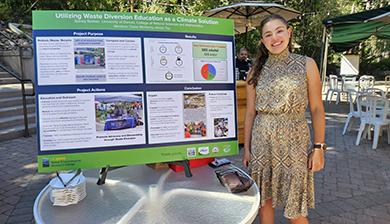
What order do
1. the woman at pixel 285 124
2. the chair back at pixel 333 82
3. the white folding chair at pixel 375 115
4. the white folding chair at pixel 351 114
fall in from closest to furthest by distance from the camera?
the woman at pixel 285 124
the white folding chair at pixel 375 115
the white folding chair at pixel 351 114
the chair back at pixel 333 82

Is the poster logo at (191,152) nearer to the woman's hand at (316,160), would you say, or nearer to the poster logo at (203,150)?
the poster logo at (203,150)

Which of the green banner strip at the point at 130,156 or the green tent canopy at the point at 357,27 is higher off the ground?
the green tent canopy at the point at 357,27

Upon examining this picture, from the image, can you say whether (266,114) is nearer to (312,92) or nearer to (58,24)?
(312,92)

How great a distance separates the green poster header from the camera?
4.33ft

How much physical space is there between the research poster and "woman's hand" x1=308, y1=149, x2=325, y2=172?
0.50 metres

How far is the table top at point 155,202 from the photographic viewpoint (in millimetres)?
1312

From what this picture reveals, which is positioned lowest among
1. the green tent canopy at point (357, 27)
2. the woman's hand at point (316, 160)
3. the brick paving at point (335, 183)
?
the brick paving at point (335, 183)

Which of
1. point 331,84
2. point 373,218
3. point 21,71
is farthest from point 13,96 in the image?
point 331,84

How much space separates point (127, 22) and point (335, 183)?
11.6 ft

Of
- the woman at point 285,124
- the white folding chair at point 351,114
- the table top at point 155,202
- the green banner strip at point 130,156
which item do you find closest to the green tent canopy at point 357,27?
the white folding chair at point 351,114

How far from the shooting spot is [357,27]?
25.0ft

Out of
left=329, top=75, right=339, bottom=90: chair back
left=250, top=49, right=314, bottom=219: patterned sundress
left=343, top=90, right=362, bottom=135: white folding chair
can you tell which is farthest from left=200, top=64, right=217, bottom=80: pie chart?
left=329, top=75, right=339, bottom=90: chair back

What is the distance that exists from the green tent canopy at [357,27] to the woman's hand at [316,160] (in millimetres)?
6270

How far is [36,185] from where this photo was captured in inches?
152
